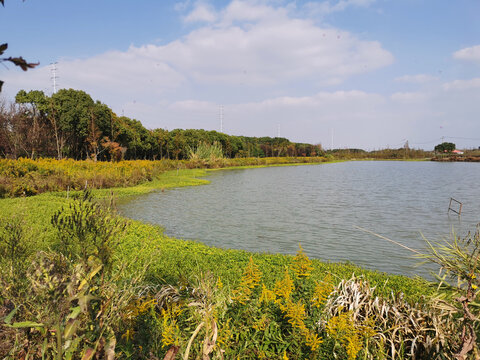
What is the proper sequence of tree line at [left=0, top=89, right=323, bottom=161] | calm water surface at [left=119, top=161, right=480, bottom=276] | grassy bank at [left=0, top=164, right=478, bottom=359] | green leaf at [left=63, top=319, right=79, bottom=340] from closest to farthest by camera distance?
green leaf at [left=63, top=319, right=79, bottom=340] < grassy bank at [left=0, top=164, right=478, bottom=359] < calm water surface at [left=119, top=161, right=480, bottom=276] < tree line at [left=0, top=89, right=323, bottom=161]

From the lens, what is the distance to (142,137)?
40.5m

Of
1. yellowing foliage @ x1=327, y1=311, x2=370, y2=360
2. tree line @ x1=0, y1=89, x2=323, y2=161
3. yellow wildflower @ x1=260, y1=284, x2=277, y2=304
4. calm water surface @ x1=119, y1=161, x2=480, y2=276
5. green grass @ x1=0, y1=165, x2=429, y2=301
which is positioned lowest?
calm water surface @ x1=119, y1=161, x2=480, y2=276

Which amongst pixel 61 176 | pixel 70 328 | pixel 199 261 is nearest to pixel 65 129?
pixel 61 176

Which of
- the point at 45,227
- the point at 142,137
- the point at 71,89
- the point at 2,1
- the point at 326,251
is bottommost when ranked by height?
the point at 326,251

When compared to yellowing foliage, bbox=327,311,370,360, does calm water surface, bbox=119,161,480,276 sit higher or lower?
lower

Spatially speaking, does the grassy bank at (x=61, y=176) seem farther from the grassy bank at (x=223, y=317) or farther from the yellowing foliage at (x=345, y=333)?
the yellowing foliage at (x=345, y=333)

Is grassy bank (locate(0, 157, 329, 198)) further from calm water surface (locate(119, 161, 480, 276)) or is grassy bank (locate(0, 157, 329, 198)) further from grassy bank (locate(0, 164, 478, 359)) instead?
grassy bank (locate(0, 164, 478, 359))

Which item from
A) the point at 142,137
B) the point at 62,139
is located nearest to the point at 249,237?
the point at 62,139

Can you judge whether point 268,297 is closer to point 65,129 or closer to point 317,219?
point 317,219

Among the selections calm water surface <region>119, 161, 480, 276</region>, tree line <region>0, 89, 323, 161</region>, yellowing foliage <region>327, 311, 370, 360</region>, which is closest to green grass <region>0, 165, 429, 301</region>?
yellowing foliage <region>327, 311, 370, 360</region>

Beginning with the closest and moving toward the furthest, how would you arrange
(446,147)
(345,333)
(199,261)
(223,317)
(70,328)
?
(70,328) < (345,333) < (223,317) < (199,261) < (446,147)

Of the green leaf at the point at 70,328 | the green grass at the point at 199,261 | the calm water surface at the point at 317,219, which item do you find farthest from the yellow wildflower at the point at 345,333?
the calm water surface at the point at 317,219

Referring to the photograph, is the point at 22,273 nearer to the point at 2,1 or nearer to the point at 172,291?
the point at 172,291

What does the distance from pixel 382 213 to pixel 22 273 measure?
43.4ft
